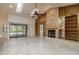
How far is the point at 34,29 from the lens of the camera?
5242 millimetres

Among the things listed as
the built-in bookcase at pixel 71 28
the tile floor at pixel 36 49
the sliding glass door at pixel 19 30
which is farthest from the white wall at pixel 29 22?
the built-in bookcase at pixel 71 28

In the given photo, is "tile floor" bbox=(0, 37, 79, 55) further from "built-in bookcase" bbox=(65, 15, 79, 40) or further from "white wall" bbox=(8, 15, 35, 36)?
"built-in bookcase" bbox=(65, 15, 79, 40)

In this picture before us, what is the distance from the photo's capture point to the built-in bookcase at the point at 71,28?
7.45m

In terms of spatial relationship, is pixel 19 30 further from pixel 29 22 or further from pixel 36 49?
pixel 36 49

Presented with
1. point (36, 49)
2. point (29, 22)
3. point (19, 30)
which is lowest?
point (36, 49)

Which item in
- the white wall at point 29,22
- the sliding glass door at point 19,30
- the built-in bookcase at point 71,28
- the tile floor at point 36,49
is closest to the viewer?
the tile floor at point 36,49

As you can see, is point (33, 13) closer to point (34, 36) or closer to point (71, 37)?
point (34, 36)

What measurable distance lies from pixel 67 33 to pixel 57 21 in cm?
121

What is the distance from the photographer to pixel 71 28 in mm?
7914

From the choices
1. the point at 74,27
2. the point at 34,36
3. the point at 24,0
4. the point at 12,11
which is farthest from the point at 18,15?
the point at 74,27

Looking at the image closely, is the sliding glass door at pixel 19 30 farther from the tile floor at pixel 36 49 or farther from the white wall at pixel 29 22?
the tile floor at pixel 36 49

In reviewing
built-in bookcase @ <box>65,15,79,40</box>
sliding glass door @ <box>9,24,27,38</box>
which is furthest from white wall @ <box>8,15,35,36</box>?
built-in bookcase @ <box>65,15,79,40</box>

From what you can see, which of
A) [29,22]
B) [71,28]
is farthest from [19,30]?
[71,28]

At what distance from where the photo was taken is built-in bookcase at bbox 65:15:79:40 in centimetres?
745
